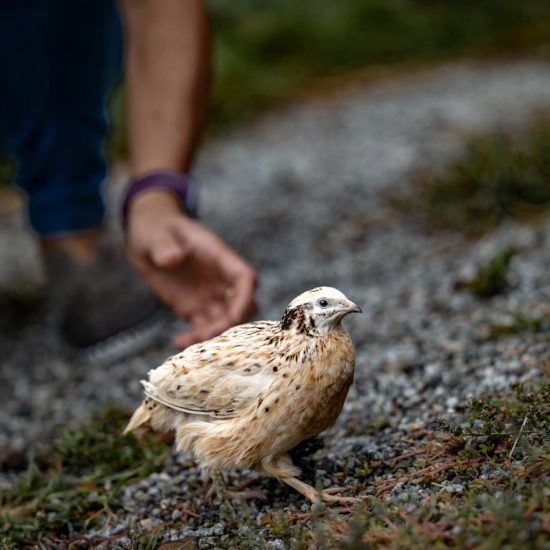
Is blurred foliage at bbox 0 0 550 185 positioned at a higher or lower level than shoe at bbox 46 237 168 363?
higher

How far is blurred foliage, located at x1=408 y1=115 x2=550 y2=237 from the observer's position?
559 centimetres

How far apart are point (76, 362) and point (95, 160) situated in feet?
4.58

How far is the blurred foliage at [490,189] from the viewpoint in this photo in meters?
5.59

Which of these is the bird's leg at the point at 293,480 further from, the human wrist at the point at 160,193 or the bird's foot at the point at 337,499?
the human wrist at the point at 160,193

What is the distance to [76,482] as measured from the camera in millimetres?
3496

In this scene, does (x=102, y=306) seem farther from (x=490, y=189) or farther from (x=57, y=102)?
(x=490, y=189)

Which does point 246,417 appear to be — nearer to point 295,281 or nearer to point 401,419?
point 401,419

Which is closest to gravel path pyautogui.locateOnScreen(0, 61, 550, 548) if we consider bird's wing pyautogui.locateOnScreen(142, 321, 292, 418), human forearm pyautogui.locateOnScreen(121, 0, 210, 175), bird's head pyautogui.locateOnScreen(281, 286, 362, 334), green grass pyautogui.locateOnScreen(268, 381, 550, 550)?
green grass pyautogui.locateOnScreen(268, 381, 550, 550)

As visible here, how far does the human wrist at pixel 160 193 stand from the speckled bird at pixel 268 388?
157 cm

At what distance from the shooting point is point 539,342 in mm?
3689

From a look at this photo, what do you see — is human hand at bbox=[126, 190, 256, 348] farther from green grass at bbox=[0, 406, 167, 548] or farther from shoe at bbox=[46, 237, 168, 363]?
shoe at bbox=[46, 237, 168, 363]

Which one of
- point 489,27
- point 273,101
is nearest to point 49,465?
point 273,101

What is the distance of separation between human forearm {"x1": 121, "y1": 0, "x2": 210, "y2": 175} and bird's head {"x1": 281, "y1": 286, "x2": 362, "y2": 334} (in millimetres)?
2052

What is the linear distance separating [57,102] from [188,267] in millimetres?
1822
